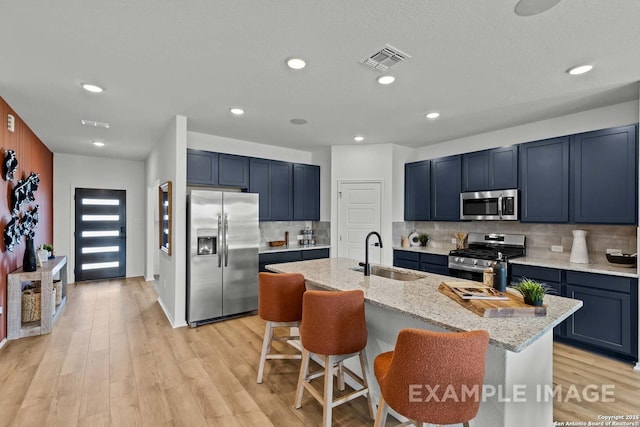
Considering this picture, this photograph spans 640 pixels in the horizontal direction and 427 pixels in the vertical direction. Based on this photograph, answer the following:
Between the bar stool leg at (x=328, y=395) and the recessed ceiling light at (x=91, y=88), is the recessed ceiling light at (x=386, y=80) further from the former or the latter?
the recessed ceiling light at (x=91, y=88)

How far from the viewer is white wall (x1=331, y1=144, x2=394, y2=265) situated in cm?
517

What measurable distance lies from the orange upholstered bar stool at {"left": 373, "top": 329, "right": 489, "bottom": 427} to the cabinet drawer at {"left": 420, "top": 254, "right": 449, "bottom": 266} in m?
3.32

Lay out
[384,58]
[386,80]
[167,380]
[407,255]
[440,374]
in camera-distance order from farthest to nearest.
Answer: [407,255]
[386,80]
[167,380]
[384,58]
[440,374]

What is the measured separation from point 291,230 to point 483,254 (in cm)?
320

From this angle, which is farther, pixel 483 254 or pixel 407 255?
pixel 407 255

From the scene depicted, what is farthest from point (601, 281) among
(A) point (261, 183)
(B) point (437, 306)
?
(A) point (261, 183)

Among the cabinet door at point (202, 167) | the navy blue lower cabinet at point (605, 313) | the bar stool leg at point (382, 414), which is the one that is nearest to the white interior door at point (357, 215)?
the cabinet door at point (202, 167)

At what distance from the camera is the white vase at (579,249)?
11.3 feet

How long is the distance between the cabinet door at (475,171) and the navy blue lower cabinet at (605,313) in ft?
5.13

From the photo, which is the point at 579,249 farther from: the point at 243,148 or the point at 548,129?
the point at 243,148

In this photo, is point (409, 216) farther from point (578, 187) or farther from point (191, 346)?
point (191, 346)

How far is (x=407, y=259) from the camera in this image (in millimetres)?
4992

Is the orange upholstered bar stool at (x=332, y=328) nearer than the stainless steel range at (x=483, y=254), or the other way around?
the orange upholstered bar stool at (x=332, y=328)

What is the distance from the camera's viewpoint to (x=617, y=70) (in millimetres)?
2570
